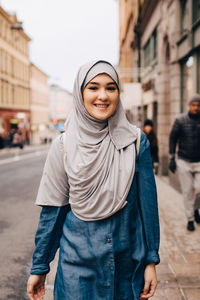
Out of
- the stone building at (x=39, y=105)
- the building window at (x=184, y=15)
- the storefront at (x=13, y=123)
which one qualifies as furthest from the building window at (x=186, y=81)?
the stone building at (x=39, y=105)

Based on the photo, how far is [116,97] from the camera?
184 centimetres

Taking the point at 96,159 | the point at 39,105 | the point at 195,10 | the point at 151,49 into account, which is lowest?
the point at 96,159

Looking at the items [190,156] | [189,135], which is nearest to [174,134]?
Answer: [189,135]

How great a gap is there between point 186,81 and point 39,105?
56.2m

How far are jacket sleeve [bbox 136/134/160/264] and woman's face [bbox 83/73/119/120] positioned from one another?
259 millimetres

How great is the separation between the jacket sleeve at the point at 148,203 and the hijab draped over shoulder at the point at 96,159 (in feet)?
0.27

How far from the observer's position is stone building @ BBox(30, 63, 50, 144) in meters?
58.3

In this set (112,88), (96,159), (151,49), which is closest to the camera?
(96,159)

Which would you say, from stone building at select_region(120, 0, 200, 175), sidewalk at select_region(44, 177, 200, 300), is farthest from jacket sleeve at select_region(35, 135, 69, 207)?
stone building at select_region(120, 0, 200, 175)

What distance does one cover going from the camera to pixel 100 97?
1.79 m

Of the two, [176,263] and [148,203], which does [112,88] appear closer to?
[148,203]

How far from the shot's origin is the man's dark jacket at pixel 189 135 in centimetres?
557

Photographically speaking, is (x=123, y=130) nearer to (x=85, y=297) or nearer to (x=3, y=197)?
(x=85, y=297)

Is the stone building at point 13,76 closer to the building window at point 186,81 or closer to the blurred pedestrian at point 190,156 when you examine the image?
the building window at point 186,81
